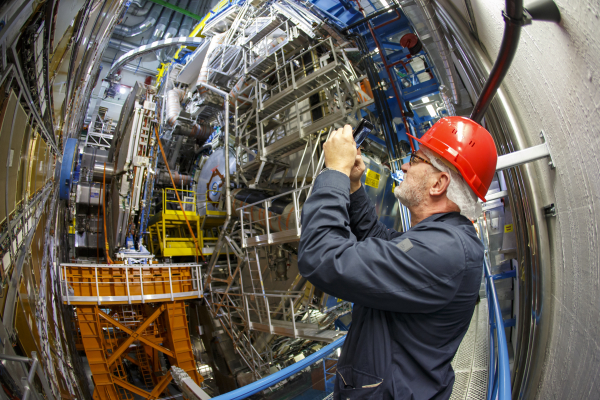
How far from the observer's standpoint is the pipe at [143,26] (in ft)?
54.2

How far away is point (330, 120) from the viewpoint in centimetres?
646

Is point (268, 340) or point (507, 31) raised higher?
point (507, 31)

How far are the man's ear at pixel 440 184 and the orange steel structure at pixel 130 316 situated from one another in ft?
18.1

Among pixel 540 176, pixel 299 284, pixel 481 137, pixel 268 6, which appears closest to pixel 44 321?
pixel 481 137

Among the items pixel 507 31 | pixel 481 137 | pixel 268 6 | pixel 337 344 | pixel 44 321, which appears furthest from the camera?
pixel 268 6

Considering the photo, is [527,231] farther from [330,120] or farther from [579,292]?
[330,120]

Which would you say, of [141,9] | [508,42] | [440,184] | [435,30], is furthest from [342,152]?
[141,9]

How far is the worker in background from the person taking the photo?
1033 mm

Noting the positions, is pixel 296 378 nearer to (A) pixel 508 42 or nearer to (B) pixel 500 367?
(B) pixel 500 367

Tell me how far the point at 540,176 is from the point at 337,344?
2.59 m

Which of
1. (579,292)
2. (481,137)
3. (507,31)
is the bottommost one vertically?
(579,292)

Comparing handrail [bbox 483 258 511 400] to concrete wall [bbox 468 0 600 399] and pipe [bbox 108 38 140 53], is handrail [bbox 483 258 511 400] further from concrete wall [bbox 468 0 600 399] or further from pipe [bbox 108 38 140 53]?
pipe [bbox 108 38 140 53]

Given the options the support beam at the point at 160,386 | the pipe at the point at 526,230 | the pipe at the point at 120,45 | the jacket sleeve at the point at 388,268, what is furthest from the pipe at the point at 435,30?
the pipe at the point at 120,45

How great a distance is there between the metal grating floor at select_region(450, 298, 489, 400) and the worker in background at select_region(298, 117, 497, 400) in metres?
2.15
